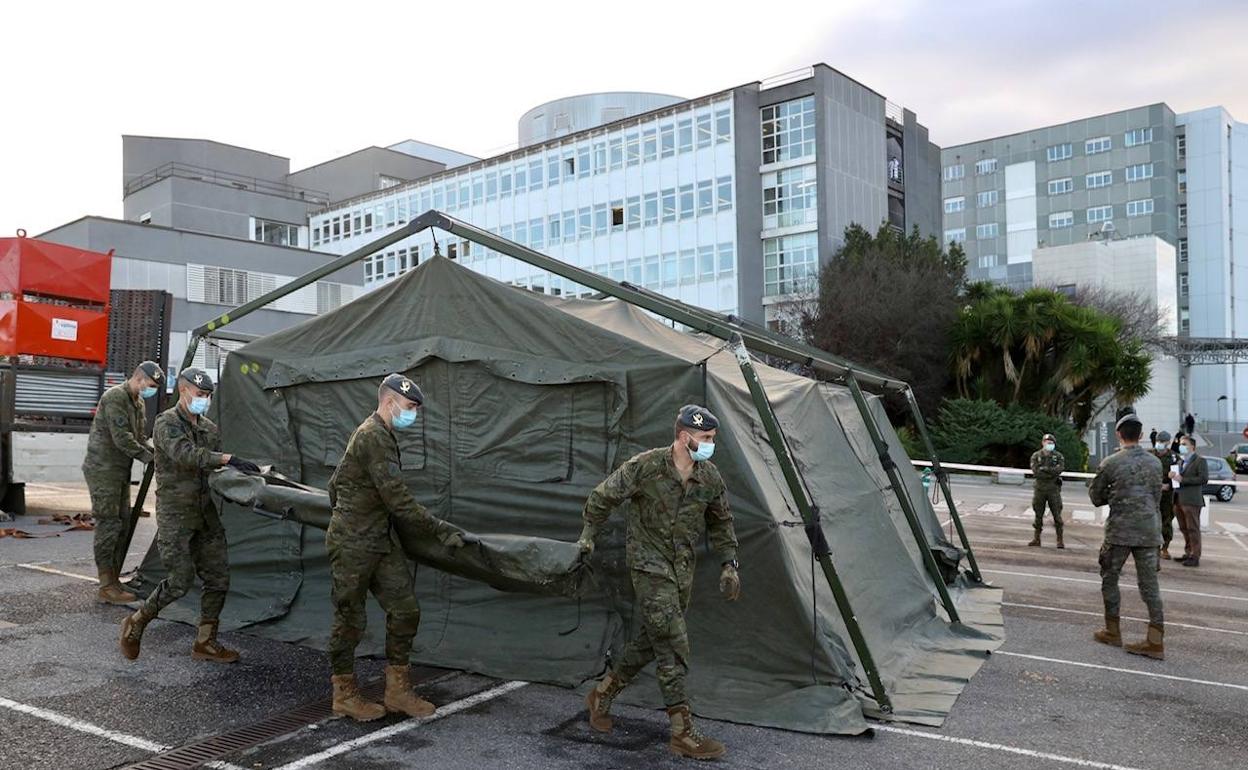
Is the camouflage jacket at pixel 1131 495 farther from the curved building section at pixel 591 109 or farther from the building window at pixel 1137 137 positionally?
the building window at pixel 1137 137

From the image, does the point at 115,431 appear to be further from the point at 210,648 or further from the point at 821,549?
the point at 821,549

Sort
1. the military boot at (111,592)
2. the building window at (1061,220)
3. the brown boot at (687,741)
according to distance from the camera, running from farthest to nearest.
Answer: the building window at (1061,220) < the military boot at (111,592) < the brown boot at (687,741)

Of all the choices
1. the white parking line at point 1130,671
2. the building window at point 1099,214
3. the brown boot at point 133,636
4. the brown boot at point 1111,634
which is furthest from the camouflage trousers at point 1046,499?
the building window at point 1099,214

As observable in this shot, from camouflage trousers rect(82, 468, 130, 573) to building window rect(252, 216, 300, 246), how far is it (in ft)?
155

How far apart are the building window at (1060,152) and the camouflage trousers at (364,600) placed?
83763 millimetres

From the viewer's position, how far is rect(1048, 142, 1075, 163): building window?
76875 millimetres

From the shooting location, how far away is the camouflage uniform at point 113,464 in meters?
8.10

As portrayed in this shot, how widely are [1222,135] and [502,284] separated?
264ft

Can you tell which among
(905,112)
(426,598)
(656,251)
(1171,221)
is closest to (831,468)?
(426,598)

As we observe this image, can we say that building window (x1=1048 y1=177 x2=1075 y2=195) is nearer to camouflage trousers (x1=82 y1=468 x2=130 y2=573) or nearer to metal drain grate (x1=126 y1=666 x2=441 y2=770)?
camouflage trousers (x1=82 y1=468 x2=130 y2=573)

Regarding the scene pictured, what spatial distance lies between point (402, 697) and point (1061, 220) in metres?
83.8

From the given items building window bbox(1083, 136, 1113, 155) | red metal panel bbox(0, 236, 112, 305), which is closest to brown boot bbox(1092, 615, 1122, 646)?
red metal panel bbox(0, 236, 112, 305)

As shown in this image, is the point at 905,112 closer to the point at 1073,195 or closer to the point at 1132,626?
the point at 1073,195

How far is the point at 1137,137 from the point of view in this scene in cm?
7269
